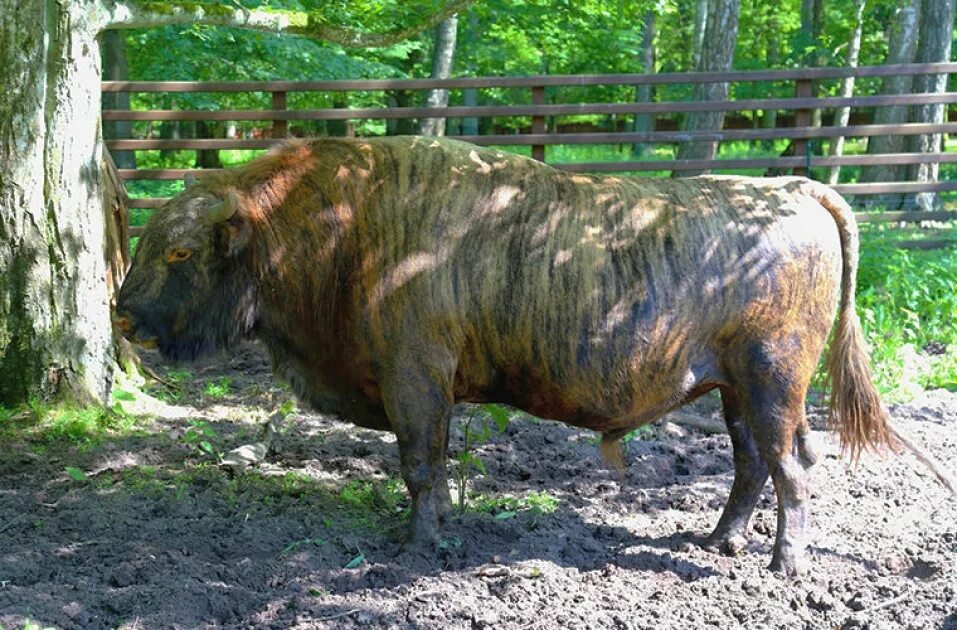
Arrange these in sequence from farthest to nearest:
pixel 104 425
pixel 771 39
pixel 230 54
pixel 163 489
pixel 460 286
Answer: pixel 771 39
pixel 230 54
pixel 104 425
pixel 163 489
pixel 460 286

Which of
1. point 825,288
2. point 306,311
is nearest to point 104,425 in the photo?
point 306,311

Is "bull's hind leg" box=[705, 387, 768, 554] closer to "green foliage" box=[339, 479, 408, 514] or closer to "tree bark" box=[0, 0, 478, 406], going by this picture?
"green foliage" box=[339, 479, 408, 514]

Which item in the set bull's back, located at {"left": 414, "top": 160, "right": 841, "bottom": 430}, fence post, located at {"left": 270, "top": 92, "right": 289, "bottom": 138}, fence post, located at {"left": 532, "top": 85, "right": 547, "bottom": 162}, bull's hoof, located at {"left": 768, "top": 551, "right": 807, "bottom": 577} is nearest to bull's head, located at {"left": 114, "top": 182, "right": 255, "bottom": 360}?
bull's back, located at {"left": 414, "top": 160, "right": 841, "bottom": 430}

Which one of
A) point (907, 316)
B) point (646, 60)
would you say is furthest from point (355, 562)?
point (646, 60)

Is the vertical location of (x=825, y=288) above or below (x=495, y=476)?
above

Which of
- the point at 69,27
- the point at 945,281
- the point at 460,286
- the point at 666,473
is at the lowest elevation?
the point at 666,473

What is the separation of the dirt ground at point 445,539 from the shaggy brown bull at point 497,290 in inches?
15.9

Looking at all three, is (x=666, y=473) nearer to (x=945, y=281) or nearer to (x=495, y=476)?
(x=495, y=476)

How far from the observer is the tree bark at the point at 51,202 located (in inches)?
235

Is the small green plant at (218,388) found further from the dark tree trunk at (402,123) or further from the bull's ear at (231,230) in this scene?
the dark tree trunk at (402,123)

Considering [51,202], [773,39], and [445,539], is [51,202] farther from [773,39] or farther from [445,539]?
[773,39]

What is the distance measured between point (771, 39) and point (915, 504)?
32145 mm

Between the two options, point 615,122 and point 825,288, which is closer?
point 825,288

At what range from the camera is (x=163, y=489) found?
5.45 metres
